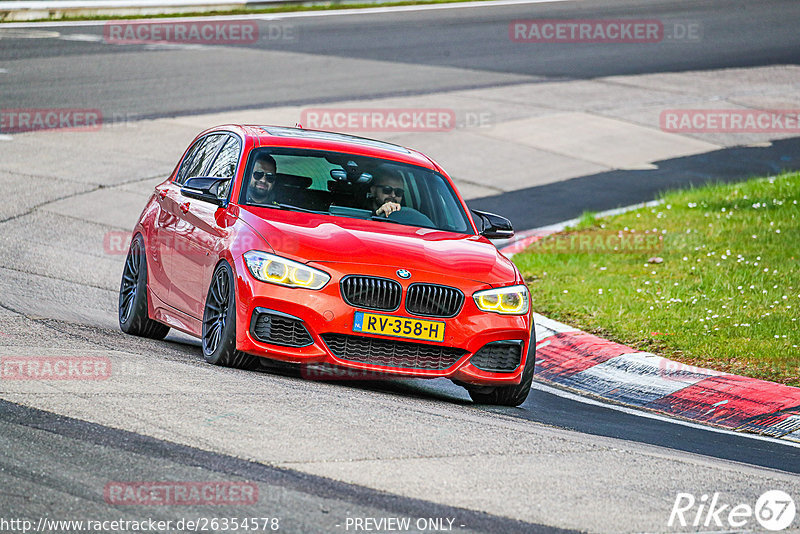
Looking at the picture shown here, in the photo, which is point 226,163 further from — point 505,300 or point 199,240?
point 505,300

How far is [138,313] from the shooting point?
32.2 ft

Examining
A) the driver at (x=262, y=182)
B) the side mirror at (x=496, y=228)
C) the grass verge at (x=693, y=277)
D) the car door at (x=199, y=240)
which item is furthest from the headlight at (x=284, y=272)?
the grass verge at (x=693, y=277)

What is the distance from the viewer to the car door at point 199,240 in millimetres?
8578

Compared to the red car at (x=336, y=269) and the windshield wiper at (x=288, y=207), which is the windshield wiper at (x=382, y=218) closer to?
the red car at (x=336, y=269)

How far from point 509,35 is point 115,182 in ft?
50.2

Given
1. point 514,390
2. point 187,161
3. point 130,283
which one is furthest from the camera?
point 187,161

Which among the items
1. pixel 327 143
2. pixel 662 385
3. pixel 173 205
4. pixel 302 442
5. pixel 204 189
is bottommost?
pixel 662 385

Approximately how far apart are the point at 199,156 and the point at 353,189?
168 cm

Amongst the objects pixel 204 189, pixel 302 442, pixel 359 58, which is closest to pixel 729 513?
pixel 302 442

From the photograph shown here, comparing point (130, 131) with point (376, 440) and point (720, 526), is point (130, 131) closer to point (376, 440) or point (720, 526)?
point (376, 440)

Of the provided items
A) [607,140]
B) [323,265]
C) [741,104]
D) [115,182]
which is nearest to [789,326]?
[323,265]

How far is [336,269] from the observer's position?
784cm

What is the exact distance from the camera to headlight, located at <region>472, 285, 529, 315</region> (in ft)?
26.6

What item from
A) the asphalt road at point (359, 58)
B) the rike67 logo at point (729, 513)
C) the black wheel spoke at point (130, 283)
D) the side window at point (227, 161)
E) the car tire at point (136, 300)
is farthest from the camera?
the asphalt road at point (359, 58)
